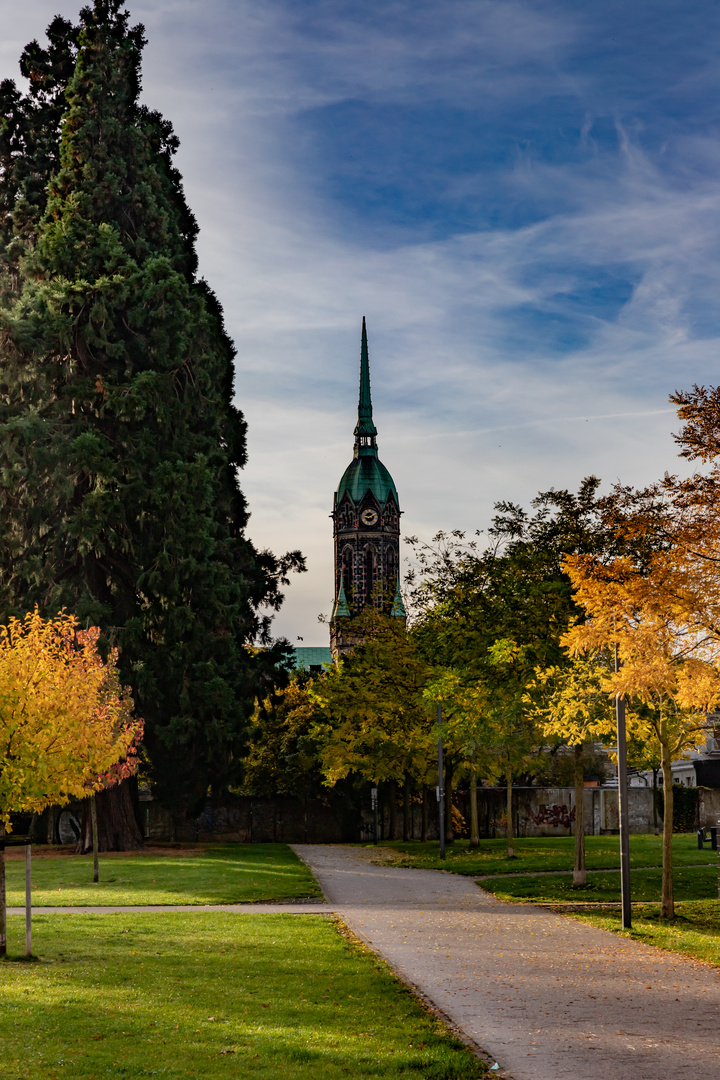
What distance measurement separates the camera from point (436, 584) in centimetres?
3528

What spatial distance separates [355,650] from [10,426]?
17804mm

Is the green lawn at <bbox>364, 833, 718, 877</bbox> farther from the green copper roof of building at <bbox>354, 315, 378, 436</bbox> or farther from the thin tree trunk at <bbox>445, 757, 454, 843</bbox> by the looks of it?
the green copper roof of building at <bbox>354, 315, 378, 436</bbox>

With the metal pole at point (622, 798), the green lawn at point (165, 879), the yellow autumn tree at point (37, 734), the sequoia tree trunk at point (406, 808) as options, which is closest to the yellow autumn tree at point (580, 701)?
the metal pole at point (622, 798)

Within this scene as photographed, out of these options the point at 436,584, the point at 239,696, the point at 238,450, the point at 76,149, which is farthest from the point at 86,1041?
the point at 238,450

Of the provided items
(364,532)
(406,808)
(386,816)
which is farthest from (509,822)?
(364,532)

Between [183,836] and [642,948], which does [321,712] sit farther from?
[642,948]

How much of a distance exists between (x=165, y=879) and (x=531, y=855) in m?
13.3

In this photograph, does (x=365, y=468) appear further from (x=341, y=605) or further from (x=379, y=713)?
(x=379, y=713)

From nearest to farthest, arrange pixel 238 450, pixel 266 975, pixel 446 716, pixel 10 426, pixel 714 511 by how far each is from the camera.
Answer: pixel 266 975 → pixel 714 511 → pixel 10 426 → pixel 446 716 → pixel 238 450

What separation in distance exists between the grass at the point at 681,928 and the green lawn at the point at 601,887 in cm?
188

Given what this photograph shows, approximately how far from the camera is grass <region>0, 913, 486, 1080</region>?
8398 mm

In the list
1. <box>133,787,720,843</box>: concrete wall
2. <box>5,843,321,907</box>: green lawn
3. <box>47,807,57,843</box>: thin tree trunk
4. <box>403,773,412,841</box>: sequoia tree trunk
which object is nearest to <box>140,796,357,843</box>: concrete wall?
<box>133,787,720,843</box>: concrete wall

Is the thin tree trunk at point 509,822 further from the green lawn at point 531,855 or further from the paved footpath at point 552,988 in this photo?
the paved footpath at point 552,988

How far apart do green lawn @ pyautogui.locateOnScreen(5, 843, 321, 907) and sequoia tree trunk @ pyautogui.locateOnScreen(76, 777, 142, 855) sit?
874 millimetres
